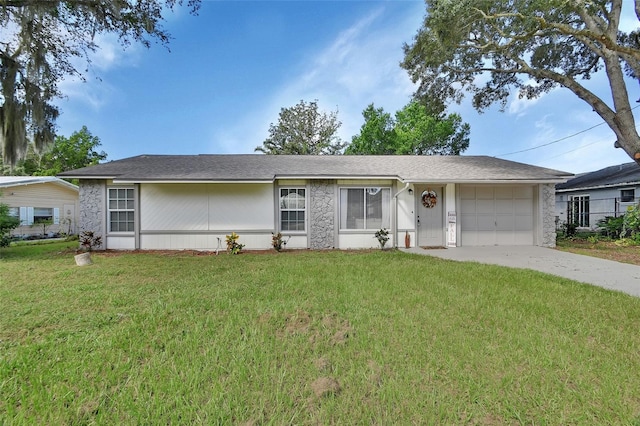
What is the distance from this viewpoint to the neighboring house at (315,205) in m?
9.52

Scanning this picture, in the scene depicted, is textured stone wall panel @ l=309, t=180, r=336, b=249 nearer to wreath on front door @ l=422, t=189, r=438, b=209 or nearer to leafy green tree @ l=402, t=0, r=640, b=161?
wreath on front door @ l=422, t=189, r=438, b=209

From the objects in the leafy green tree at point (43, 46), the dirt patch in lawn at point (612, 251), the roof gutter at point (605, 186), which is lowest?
the dirt patch in lawn at point (612, 251)

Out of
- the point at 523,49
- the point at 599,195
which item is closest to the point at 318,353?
the point at 523,49

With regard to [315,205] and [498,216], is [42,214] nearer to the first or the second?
[315,205]

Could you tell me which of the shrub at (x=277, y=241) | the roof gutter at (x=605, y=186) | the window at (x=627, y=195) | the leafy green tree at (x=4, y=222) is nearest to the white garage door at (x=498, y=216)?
the shrub at (x=277, y=241)

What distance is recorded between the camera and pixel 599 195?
601 inches

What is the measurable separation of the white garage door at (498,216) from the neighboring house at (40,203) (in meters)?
20.8

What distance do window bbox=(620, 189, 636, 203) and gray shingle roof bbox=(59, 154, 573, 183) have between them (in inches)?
287

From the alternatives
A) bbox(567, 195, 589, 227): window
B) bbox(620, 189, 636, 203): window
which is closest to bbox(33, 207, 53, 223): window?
bbox(567, 195, 589, 227): window

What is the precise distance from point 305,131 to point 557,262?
25230 mm

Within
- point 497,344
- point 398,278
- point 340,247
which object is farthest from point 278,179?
point 497,344

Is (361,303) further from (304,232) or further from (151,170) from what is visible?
(151,170)

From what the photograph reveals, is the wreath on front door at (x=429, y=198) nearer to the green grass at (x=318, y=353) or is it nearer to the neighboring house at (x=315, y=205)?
the neighboring house at (x=315, y=205)

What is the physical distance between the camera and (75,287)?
16.7 ft
